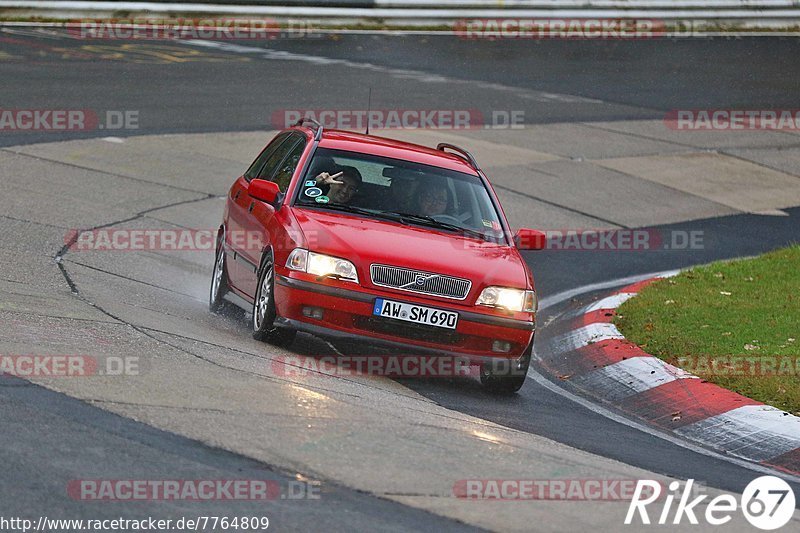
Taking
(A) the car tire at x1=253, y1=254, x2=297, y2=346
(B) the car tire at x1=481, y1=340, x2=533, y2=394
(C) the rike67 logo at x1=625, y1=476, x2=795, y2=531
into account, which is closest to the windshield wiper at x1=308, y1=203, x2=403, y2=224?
(A) the car tire at x1=253, y1=254, x2=297, y2=346

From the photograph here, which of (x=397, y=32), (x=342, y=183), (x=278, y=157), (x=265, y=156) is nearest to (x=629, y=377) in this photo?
(x=342, y=183)

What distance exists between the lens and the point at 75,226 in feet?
41.8

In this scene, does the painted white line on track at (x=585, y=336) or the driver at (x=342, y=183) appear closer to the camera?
the driver at (x=342, y=183)

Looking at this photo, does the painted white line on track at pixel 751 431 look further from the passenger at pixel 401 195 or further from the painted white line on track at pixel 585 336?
the passenger at pixel 401 195

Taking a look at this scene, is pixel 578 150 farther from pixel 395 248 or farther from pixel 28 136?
pixel 395 248

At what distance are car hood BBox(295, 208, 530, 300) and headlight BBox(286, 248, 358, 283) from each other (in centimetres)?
4

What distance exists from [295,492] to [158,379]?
175cm

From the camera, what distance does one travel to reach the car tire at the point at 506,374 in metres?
9.12

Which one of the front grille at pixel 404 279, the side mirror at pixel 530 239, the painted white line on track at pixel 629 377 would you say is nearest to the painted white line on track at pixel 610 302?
the painted white line on track at pixel 629 377

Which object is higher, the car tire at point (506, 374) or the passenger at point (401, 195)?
the passenger at point (401, 195)

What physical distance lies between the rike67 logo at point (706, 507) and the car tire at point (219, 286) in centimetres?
480

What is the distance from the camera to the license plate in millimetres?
8781

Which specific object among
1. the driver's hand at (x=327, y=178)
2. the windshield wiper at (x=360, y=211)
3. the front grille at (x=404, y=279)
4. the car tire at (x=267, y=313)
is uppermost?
the driver's hand at (x=327, y=178)

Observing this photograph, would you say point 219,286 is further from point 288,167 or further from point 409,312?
point 409,312
